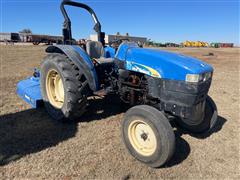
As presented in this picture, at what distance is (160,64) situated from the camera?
10.6 feet

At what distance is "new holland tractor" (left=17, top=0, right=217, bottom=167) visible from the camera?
3.04 m

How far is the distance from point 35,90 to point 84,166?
2.50 metres

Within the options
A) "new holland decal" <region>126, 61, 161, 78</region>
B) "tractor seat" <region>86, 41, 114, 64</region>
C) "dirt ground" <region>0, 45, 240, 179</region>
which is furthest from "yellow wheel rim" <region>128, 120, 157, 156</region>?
"tractor seat" <region>86, 41, 114, 64</region>

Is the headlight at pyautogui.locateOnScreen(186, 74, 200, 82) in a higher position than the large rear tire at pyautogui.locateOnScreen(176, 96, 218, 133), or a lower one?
higher

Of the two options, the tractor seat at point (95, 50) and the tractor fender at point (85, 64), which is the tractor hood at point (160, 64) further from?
the tractor seat at point (95, 50)

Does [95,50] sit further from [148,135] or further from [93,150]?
[148,135]

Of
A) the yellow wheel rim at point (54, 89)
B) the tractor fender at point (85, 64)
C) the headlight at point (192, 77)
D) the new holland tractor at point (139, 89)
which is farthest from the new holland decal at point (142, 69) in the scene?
the yellow wheel rim at point (54, 89)

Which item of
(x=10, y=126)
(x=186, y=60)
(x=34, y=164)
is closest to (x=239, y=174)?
(x=186, y=60)

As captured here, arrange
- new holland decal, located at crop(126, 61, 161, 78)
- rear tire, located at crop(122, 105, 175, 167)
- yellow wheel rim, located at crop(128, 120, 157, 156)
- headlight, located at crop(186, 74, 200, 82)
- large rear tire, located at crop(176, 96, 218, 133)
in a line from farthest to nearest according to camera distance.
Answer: large rear tire, located at crop(176, 96, 218, 133), new holland decal, located at crop(126, 61, 161, 78), yellow wheel rim, located at crop(128, 120, 157, 156), headlight, located at crop(186, 74, 200, 82), rear tire, located at crop(122, 105, 175, 167)

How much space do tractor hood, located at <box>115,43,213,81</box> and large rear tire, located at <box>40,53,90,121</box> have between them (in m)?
0.84

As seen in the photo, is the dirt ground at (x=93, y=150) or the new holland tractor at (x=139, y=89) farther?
the new holland tractor at (x=139, y=89)

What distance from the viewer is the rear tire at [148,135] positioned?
9.48 ft

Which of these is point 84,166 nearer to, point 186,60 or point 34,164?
point 34,164

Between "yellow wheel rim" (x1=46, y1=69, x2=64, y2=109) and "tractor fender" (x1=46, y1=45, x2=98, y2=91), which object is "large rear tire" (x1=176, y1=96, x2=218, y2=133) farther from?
"yellow wheel rim" (x1=46, y1=69, x2=64, y2=109)
